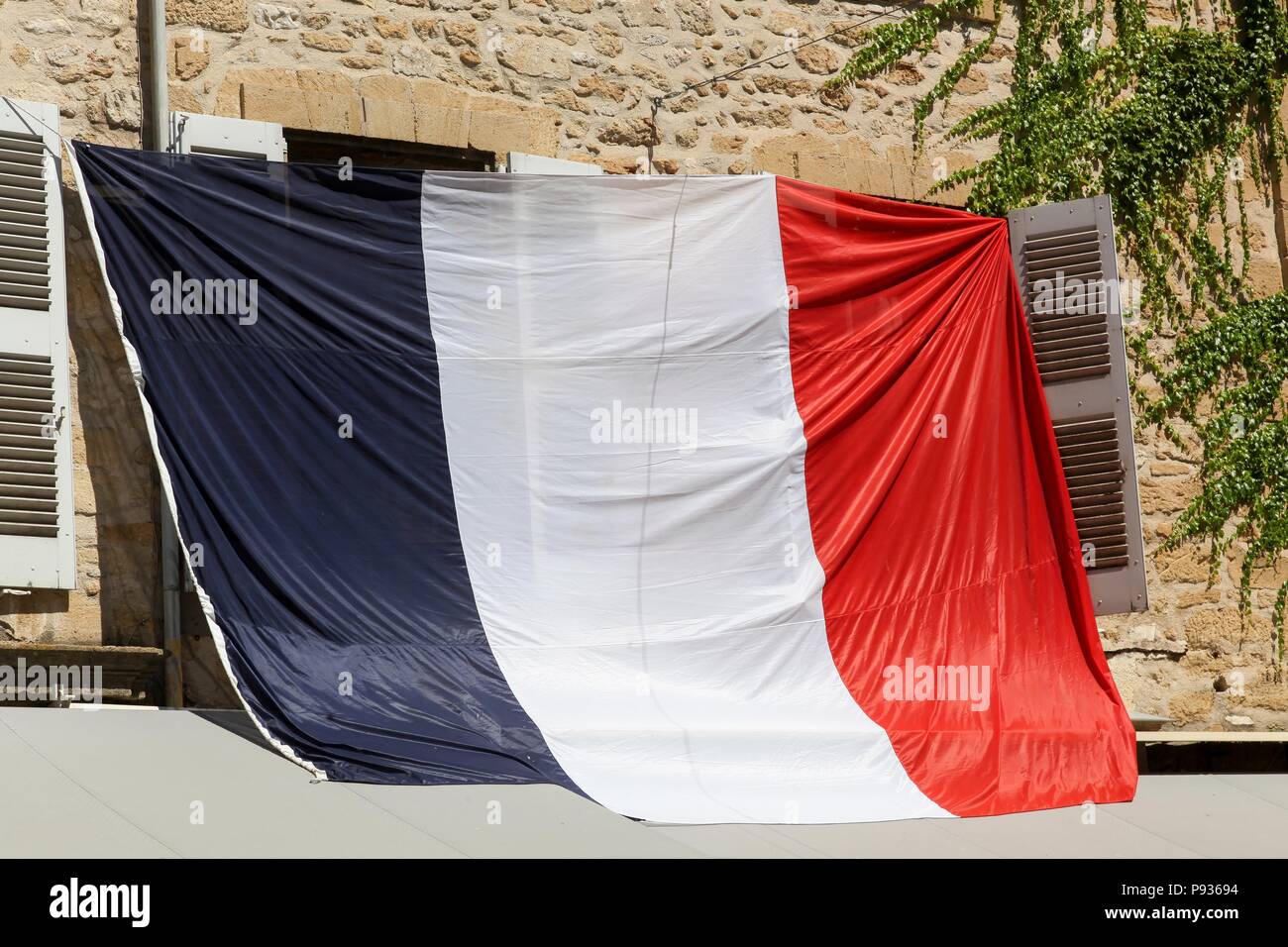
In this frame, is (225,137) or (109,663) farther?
(225,137)

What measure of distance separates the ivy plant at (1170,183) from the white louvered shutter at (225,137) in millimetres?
2709

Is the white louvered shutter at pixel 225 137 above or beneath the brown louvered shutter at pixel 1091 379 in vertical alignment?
above

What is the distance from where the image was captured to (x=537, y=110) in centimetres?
634

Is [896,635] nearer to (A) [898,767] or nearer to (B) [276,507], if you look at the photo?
(A) [898,767]

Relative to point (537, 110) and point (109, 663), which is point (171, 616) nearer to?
point (109, 663)

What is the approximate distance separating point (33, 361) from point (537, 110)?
2.16 m

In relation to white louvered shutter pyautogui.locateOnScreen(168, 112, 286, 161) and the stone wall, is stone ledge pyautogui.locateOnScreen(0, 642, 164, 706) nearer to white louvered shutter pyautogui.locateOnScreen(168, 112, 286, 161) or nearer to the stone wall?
the stone wall

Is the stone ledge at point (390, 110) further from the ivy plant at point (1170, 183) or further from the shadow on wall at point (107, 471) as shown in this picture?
the ivy plant at point (1170, 183)

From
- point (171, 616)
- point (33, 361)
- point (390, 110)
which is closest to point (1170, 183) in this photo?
point (390, 110)

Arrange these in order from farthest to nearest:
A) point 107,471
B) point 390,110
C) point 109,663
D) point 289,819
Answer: point 390,110 → point 107,471 → point 109,663 → point 289,819

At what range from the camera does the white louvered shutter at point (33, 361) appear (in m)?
5.13

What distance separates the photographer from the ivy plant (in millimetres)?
7160

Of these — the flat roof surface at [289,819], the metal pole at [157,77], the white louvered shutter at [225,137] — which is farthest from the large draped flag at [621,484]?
the metal pole at [157,77]

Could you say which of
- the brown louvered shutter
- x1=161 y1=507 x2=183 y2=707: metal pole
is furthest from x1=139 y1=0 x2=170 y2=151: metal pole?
the brown louvered shutter
